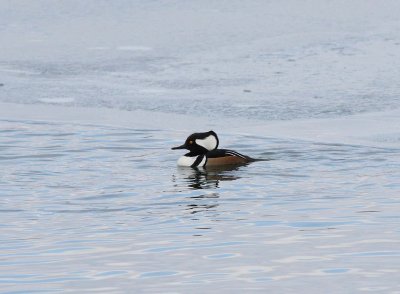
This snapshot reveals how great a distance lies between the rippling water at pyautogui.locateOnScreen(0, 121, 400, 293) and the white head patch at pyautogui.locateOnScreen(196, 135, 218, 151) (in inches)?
12.8

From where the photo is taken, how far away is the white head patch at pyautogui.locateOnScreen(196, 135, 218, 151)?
10.7 metres

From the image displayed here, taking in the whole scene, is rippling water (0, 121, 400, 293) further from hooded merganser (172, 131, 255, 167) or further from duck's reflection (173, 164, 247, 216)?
hooded merganser (172, 131, 255, 167)

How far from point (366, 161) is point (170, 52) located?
Result: 6088 mm

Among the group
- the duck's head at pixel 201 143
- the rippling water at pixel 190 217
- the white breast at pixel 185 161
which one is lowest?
the rippling water at pixel 190 217

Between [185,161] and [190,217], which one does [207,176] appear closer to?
[185,161]

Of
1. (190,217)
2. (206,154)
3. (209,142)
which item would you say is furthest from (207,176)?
(190,217)

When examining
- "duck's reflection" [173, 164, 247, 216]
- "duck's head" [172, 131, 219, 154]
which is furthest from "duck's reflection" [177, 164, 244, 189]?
"duck's head" [172, 131, 219, 154]

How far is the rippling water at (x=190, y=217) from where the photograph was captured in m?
5.79

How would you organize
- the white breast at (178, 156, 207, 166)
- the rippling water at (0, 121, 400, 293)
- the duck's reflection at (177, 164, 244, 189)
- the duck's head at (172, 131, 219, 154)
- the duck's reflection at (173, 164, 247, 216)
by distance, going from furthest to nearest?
the duck's head at (172, 131, 219, 154) → the white breast at (178, 156, 207, 166) → the duck's reflection at (177, 164, 244, 189) → the duck's reflection at (173, 164, 247, 216) → the rippling water at (0, 121, 400, 293)

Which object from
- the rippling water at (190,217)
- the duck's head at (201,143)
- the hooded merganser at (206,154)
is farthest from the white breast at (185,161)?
the duck's head at (201,143)

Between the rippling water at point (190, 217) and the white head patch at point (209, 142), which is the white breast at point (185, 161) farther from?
the white head patch at point (209, 142)

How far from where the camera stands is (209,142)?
10.7 meters

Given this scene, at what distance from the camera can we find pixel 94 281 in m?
5.69

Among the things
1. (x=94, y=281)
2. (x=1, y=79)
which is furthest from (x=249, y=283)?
(x=1, y=79)
